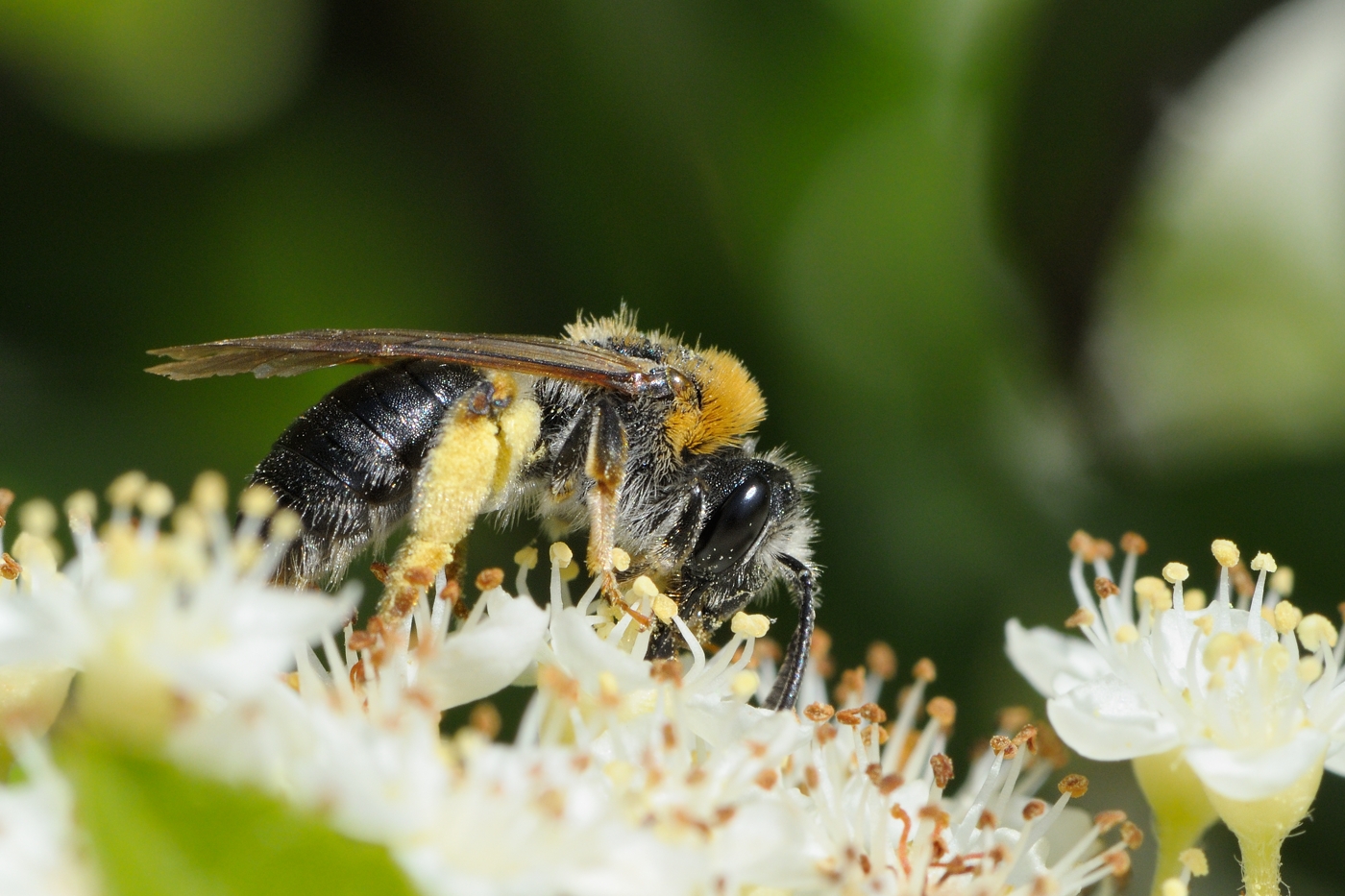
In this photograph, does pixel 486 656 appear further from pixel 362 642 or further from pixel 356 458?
pixel 356 458

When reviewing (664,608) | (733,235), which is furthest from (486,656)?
(733,235)

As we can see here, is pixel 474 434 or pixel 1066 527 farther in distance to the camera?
pixel 1066 527

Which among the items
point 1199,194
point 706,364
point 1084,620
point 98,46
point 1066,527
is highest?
point 1199,194

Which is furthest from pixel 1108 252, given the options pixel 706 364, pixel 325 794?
pixel 325 794

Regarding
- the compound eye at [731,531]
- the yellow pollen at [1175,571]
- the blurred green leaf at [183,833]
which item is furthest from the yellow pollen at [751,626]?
the blurred green leaf at [183,833]

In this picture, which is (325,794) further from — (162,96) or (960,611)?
(162,96)

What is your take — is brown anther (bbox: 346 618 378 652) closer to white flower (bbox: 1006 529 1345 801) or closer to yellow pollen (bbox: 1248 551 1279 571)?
white flower (bbox: 1006 529 1345 801)
